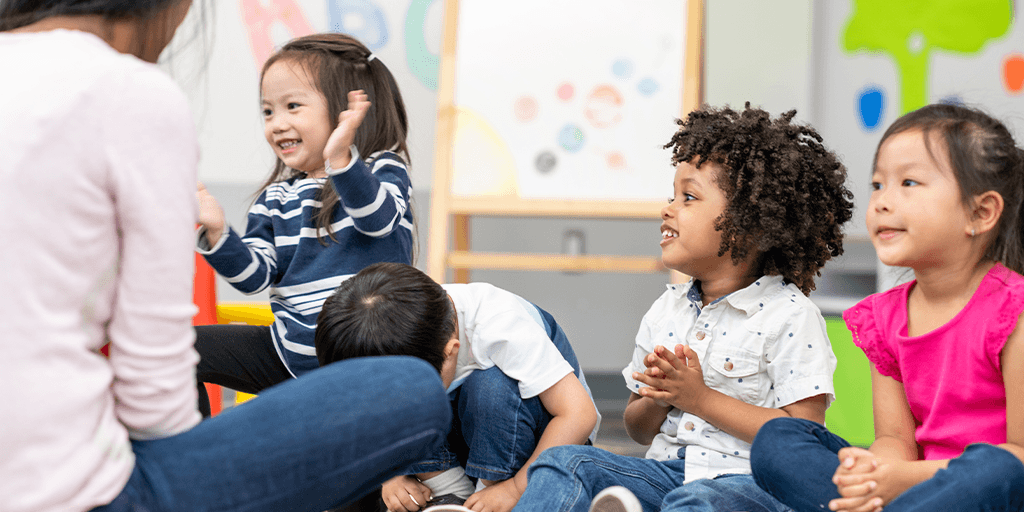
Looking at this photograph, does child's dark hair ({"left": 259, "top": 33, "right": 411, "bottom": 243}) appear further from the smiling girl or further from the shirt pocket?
the shirt pocket

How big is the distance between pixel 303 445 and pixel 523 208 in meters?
1.26

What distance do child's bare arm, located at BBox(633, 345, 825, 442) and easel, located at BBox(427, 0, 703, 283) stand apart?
88 cm

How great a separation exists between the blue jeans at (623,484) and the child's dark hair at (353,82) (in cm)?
58

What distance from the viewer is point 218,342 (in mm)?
1230

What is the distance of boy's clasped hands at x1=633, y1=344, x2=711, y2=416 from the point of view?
0.90 m

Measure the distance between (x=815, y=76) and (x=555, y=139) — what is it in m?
0.73

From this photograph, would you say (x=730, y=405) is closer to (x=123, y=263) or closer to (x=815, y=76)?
(x=123, y=263)

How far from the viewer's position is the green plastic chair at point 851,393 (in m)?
1.68

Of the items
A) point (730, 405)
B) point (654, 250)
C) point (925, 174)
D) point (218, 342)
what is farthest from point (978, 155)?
point (654, 250)

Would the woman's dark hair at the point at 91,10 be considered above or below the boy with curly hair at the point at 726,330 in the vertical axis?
above

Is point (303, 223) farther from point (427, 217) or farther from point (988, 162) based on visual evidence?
point (427, 217)

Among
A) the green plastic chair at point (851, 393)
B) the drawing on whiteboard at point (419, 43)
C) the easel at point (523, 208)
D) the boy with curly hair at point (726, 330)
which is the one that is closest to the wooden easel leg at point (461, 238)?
the easel at point (523, 208)

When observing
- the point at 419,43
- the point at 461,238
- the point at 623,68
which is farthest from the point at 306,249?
the point at 419,43

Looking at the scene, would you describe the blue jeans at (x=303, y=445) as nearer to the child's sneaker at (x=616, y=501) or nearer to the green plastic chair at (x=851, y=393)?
the child's sneaker at (x=616, y=501)
